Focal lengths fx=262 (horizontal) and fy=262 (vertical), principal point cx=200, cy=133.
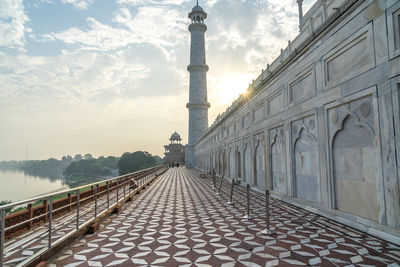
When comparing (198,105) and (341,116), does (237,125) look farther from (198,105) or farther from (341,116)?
(198,105)

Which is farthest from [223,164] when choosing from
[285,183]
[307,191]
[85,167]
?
[85,167]

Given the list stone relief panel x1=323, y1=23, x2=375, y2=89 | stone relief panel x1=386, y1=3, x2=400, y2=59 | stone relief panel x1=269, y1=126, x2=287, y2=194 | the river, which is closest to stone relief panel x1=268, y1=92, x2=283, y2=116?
stone relief panel x1=269, y1=126, x2=287, y2=194

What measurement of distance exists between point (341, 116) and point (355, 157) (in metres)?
1.02

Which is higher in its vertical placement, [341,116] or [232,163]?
[341,116]

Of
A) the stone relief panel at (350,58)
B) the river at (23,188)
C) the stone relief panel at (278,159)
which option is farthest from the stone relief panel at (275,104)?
the river at (23,188)

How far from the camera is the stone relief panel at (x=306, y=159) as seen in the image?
749cm

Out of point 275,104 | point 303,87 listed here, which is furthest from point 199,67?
point 303,87

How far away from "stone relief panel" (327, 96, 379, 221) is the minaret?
35.9 m

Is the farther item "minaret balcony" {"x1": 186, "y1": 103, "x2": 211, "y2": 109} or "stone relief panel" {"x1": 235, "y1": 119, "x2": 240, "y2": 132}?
A: "minaret balcony" {"x1": 186, "y1": 103, "x2": 211, "y2": 109}

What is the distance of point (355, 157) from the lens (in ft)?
19.2

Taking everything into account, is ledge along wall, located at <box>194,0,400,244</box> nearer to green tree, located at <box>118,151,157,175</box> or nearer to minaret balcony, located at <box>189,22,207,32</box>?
minaret balcony, located at <box>189,22,207,32</box>

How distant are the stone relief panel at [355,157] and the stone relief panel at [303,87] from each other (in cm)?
120

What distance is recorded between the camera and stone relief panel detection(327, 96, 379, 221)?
5340mm

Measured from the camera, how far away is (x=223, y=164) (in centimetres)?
2119
